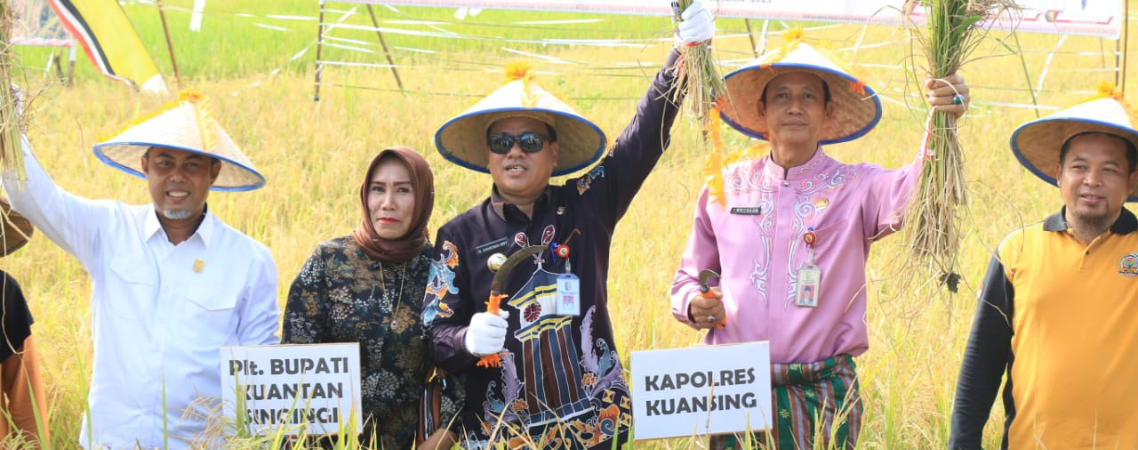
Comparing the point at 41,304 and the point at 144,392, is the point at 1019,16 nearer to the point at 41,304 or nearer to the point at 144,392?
the point at 144,392

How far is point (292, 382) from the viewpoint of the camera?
2.83m

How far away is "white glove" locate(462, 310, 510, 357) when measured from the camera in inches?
107

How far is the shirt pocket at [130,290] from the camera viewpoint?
121 inches

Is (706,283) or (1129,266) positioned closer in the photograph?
(1129,266)

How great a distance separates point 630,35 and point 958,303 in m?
8.17

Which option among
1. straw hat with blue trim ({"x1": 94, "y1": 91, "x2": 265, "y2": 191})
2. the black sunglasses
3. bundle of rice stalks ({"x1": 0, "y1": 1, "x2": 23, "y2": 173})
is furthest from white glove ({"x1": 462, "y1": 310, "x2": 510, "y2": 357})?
bundle of rice stalks ({"x1": 0, "y1": 1, "x2": 23, "y2": 173})

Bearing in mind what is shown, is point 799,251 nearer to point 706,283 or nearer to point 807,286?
point 807,286

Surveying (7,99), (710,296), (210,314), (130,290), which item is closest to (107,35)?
(130,290)

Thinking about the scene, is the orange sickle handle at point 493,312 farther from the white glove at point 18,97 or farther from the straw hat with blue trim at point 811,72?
the white glove at point 18,97

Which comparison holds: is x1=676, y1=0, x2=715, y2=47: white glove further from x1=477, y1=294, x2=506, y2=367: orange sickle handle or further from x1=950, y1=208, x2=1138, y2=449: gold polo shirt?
x1=950, y1=208, x2=1138, y2=449: gold polo shirt

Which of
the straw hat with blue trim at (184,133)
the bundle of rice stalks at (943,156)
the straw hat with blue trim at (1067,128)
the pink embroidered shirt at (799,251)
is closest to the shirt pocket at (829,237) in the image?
the pink embroidered shirt at (799,251)

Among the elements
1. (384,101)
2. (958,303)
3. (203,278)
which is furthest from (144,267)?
(384,101)

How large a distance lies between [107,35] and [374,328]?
3882mm

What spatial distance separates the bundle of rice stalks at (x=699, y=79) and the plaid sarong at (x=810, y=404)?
0.70 meters
